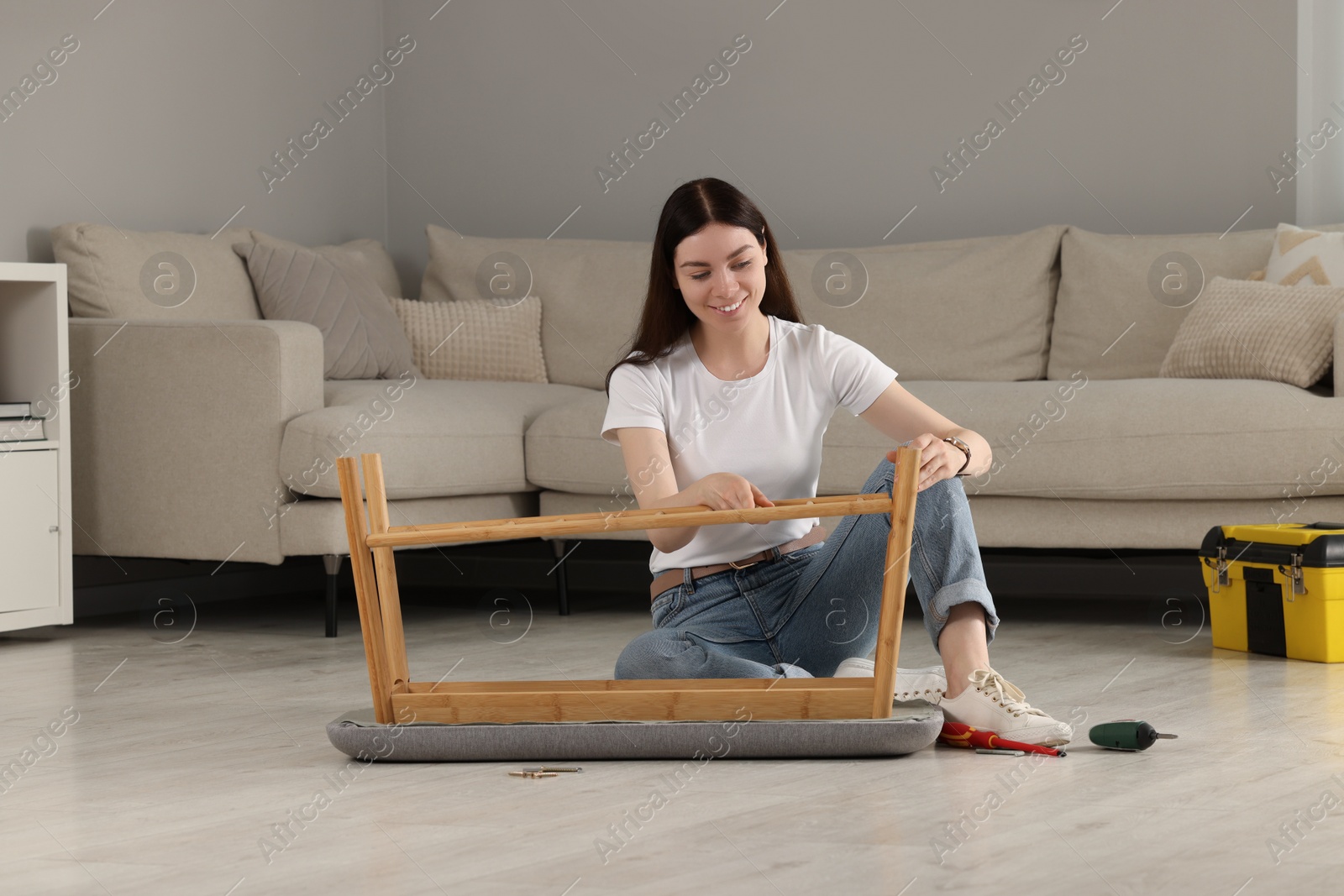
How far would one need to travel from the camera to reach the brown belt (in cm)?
206

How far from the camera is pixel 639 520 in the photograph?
1.72 m

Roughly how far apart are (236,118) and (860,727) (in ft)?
9.72

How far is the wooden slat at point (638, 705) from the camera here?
1863 millimetres

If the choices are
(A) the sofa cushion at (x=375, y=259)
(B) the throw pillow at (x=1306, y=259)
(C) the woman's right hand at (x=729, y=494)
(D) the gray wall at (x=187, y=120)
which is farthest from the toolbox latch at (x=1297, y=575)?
(D) the gray wall at (x=187, y=120)

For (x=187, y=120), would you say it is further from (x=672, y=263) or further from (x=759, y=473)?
(x=759, y=473)

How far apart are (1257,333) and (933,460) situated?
1652 mm

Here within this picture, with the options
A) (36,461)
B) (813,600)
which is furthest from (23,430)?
(813,600)

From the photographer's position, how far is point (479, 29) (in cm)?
471

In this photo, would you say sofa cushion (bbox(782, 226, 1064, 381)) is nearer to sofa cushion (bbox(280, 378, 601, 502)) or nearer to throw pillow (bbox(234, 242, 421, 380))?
sofa cushion (bbox(280, 378, 601, 502))

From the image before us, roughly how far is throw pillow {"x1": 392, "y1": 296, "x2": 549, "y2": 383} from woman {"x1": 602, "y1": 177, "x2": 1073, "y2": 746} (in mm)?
1943

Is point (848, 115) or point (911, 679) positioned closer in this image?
point (911, 679)

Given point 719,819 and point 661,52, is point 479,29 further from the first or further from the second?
point 719,819

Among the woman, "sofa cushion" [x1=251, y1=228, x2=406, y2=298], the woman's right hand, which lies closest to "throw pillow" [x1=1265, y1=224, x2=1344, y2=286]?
the woman

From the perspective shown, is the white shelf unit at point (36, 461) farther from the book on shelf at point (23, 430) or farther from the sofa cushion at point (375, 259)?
the sofa cushion at point (375, 259)
